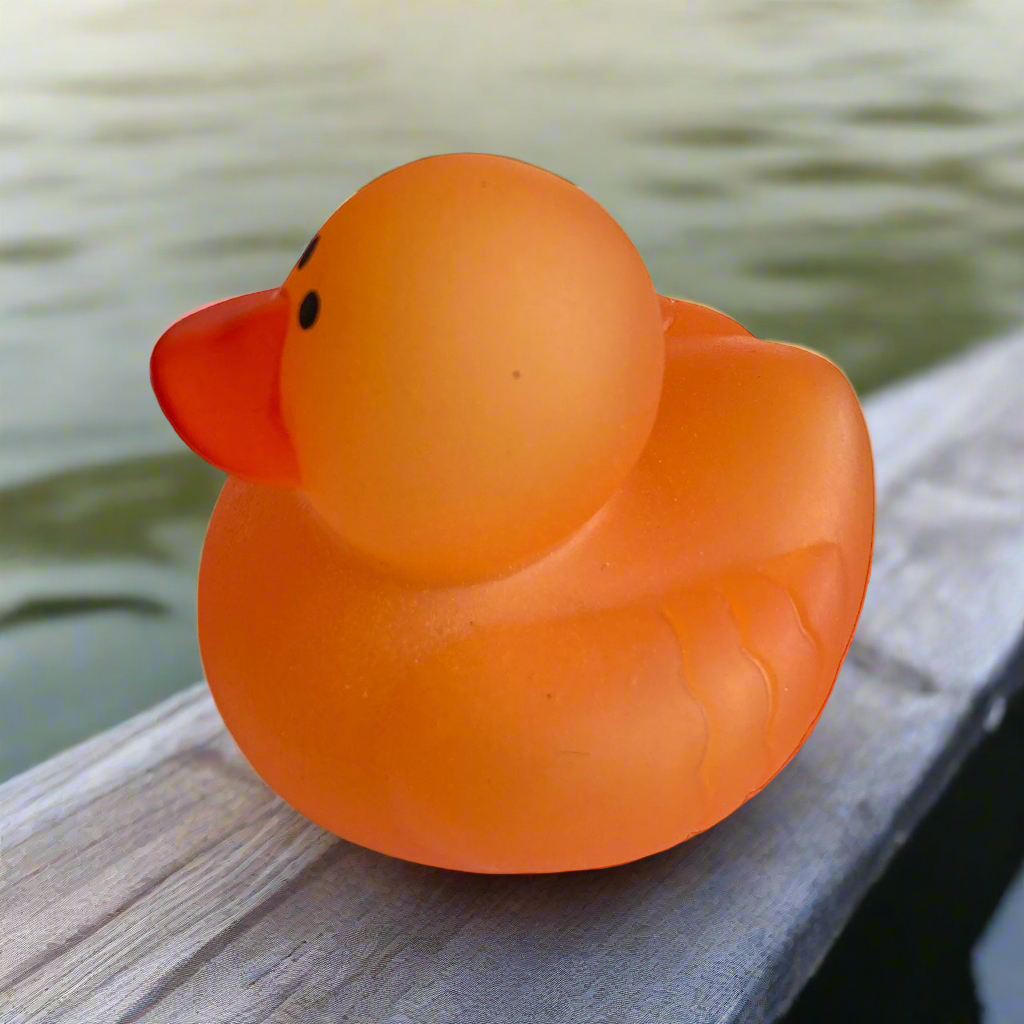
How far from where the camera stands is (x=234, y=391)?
0.74 m

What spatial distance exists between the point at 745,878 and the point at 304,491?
462 mm

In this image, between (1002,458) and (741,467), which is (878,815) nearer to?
(741,467)

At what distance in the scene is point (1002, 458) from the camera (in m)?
1.49

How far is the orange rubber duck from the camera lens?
680 millimetres

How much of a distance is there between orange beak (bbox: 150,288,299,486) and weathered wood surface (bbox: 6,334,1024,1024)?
344 mm

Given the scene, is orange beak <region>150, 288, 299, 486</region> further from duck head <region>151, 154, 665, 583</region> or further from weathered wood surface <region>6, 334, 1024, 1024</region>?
weathered wood surface <region>6, 334, 1024, 1024</region>

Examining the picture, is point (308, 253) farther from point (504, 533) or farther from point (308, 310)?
point (504, 533)

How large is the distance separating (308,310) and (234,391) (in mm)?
76

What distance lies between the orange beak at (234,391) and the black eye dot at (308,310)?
1.1 inches

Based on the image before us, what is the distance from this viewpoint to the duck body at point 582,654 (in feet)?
2.44

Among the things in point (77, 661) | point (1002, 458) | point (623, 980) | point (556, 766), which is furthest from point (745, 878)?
point (77, 661)

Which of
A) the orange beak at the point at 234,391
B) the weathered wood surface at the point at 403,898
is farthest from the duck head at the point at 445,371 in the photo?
the weathered wood surface at the point at 403,898

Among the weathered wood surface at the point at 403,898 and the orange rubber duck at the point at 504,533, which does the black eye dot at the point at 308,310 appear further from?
the weathered wood surface at the point at 403,898

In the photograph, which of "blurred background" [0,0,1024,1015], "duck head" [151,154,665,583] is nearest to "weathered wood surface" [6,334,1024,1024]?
"duck head" [151,154,665,583]
